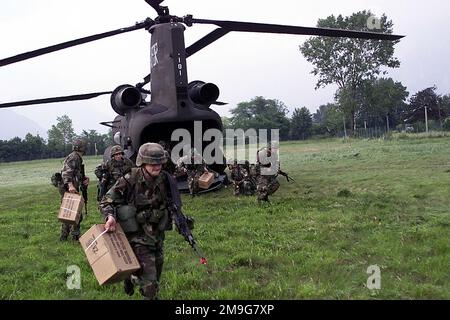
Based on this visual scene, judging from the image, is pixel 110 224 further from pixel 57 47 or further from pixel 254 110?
pixel 254 110

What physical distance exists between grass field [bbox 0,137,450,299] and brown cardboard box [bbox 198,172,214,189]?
0.50 meters

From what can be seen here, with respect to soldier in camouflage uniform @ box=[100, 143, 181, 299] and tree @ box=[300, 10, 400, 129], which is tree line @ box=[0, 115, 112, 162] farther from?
soldier in camouflage uniform @ box=[100, 143, 181, 299]

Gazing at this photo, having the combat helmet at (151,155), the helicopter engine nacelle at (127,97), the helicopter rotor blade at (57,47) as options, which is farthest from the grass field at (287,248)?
the helicopter rotor blade at (57,47)

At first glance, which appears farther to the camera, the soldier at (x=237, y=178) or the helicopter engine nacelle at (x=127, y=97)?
the soldier at (x=237, y=178)

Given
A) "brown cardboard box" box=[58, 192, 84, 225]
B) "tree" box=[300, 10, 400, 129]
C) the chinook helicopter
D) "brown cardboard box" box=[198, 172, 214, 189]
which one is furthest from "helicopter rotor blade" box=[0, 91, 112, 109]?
"tree" box=[300, 10, 400, 129]

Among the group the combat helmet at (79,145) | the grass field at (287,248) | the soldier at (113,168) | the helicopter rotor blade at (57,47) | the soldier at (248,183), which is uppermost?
the helicopter rotor blade at (57,47)

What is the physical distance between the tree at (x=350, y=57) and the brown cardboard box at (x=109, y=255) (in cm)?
4831

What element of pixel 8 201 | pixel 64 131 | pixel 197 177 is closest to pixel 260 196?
pixel 197 177

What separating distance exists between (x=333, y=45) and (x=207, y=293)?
49038 mm

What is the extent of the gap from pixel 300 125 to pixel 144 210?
223 feet

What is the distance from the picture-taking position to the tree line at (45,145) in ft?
212

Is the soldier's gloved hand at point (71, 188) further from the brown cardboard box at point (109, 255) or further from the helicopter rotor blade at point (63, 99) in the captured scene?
the helicopter rotor blade at point (63, 99)

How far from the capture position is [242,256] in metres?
7.10

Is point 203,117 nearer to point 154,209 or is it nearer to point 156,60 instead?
point 156,60
